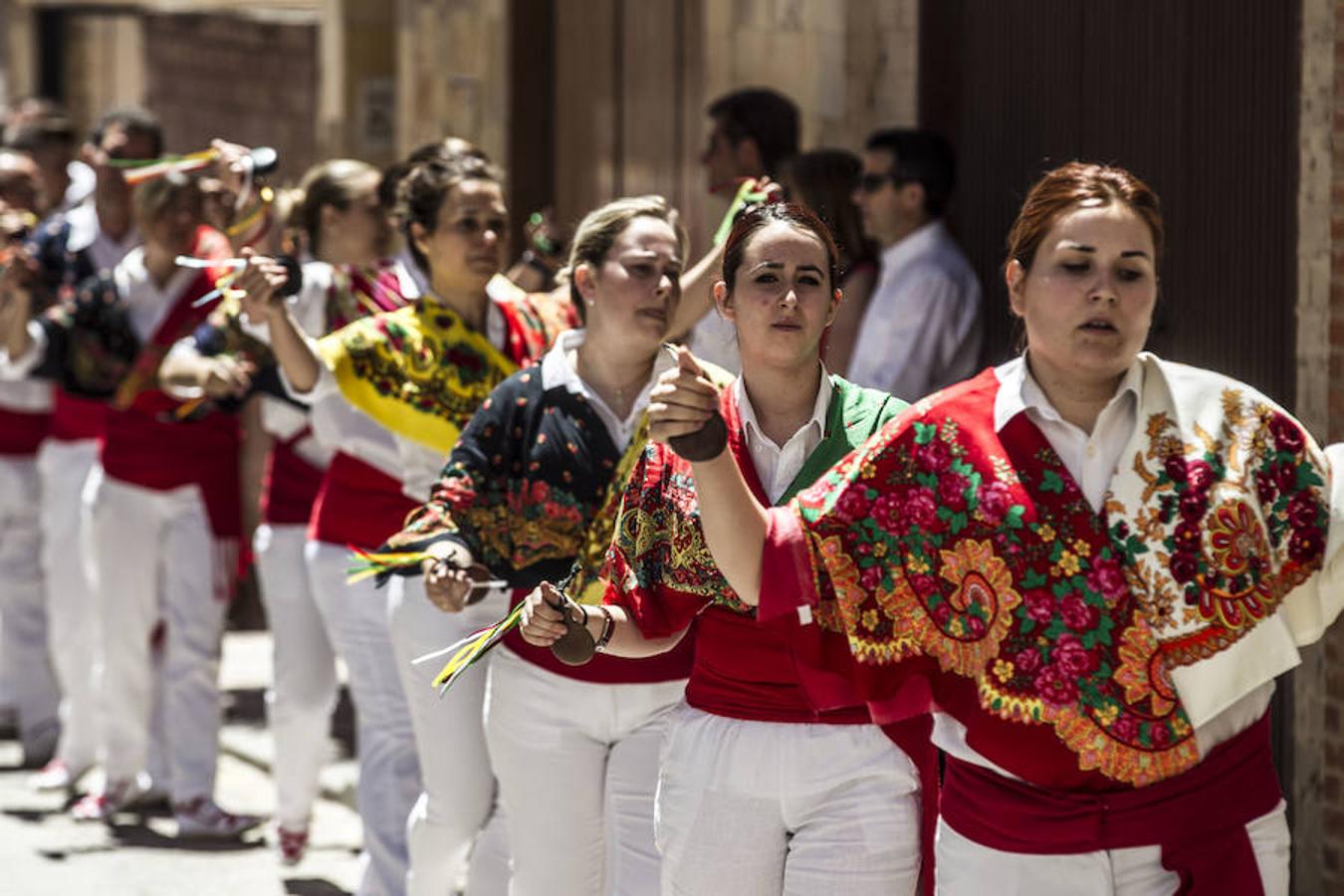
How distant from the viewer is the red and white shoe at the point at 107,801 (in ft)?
29.9

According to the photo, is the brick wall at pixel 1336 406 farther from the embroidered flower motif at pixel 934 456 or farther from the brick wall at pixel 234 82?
the brick wall at pixel 234 82

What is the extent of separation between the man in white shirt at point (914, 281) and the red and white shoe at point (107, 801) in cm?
333

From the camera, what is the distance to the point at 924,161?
774 centimetres

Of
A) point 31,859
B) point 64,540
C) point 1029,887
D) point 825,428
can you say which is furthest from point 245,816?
point 1029,887

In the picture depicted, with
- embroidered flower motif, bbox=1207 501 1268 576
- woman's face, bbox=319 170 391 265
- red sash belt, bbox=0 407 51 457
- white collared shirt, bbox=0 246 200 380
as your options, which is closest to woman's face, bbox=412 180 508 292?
woman's face, bbox=319 170 391 265

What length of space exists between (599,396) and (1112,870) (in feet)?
7.15

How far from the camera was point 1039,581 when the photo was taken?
12.9 ft

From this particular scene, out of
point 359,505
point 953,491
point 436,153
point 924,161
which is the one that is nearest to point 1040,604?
point 953,491

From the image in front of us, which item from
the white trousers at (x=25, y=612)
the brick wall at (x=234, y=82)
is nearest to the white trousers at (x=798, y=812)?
the white trousers at (x=25, y=612)

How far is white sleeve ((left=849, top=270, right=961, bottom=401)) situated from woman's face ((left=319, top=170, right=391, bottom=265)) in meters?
1.76

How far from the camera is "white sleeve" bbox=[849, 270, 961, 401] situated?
7.47 metres

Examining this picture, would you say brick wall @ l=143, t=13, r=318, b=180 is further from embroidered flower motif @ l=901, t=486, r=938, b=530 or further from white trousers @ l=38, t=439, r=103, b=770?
embroidered flower motif @ l=901, t=486, r=938, b=530

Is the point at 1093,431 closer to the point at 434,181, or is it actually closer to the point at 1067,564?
the point at 1067,564

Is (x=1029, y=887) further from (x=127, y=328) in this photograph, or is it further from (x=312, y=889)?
(x=127, y=328)
